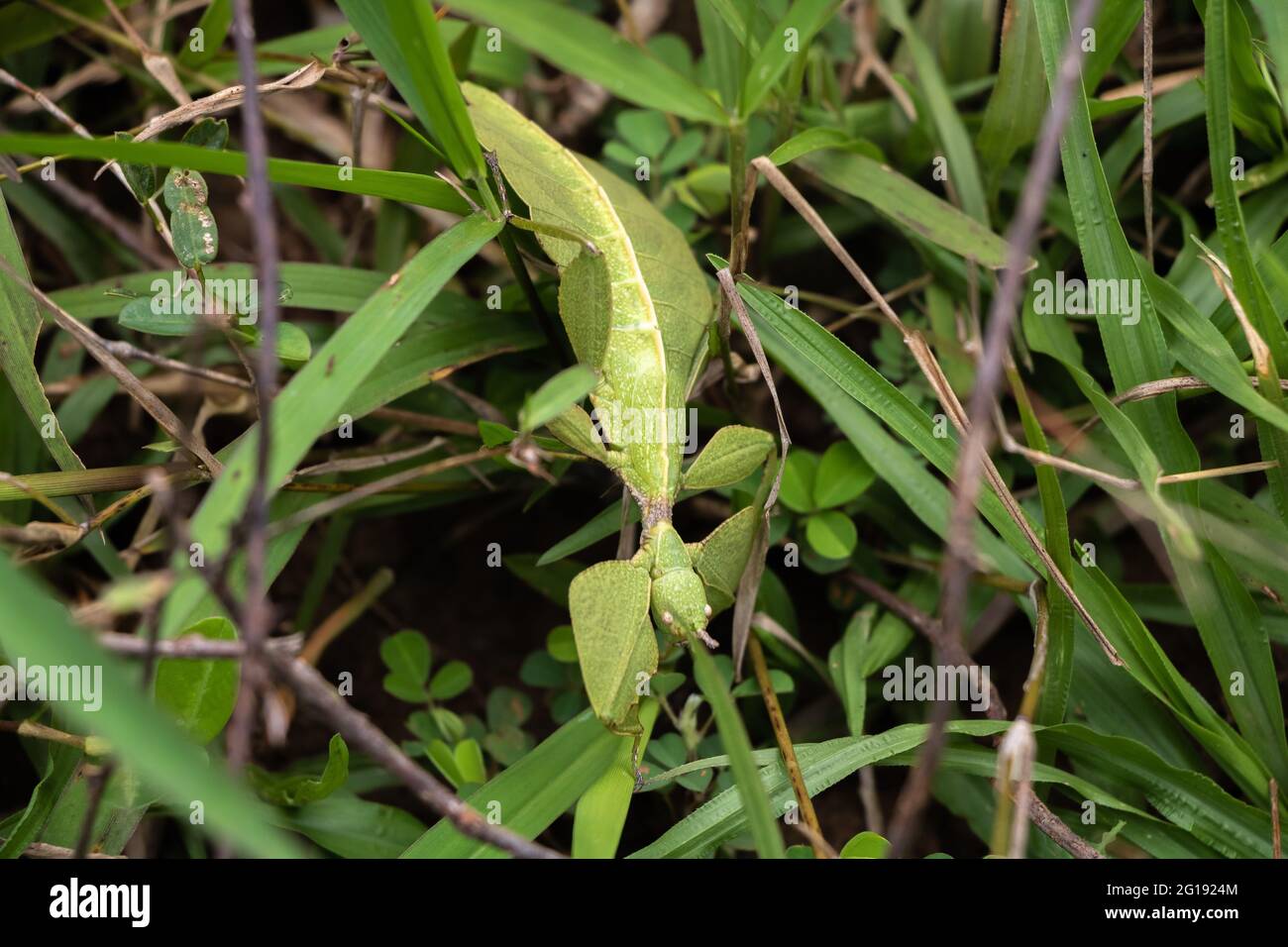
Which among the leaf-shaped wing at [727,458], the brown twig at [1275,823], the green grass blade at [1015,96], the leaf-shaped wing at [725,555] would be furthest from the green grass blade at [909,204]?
the brown twig at [1275,823]

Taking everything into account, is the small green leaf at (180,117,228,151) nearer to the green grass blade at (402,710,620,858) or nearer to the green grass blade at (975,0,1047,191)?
the green grass blade at (402,710,620,858)

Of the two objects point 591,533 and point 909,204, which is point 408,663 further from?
point 909,204

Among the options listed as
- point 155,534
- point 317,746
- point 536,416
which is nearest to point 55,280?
point 155,534

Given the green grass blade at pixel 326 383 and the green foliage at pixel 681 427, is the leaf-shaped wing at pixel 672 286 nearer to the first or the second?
the green foliage at pixel 681 427

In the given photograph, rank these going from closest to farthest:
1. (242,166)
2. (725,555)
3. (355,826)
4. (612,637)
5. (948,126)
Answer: (242,166) → (612,637) → (725,555) → (355,826) → (948,126)

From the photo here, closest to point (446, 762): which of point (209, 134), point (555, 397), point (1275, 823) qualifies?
point (555, 397)

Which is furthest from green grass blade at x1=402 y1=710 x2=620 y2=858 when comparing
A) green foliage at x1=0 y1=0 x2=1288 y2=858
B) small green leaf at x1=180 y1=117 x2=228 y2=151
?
small green leaf at x1=180 y1=117 x2=228 y2=151
